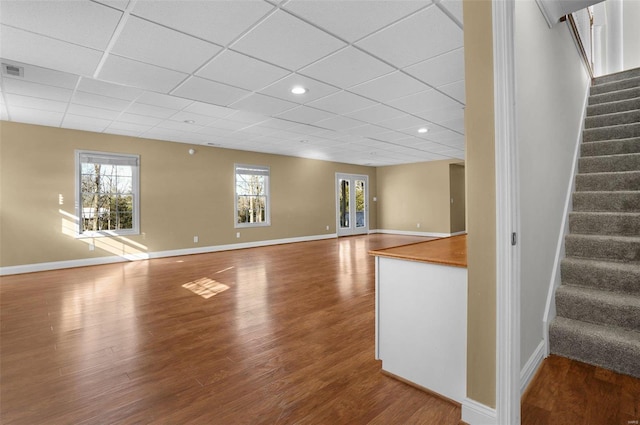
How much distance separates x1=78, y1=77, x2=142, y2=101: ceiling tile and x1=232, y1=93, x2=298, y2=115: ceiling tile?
1266 millimetres

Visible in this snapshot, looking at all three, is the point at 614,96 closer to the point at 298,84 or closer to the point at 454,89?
the point at 454,89

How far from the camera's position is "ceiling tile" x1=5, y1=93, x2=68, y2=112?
4.06 m

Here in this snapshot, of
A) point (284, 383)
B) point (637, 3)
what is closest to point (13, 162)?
point (284, 383)

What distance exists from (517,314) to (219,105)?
4.28 m

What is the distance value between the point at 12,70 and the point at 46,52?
83cm

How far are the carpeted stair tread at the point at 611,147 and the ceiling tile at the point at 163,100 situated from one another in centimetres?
479

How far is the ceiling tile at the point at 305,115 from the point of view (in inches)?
183

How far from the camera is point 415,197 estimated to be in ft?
35.0

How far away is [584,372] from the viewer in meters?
1.94

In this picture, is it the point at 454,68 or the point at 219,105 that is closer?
the point at 454,68

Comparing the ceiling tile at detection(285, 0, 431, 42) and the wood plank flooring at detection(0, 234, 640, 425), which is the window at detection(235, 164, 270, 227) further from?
the ceiling tile at detection(285, 0, 431, 42)

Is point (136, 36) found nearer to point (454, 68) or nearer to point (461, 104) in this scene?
point (454, 68)

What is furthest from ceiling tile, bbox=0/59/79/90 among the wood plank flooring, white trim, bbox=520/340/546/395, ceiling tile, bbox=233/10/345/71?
white trim, bbox=520/340/546/395

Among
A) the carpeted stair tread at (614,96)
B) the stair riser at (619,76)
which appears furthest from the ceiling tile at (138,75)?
the stair riser at (619,76)
